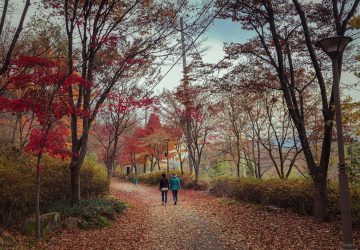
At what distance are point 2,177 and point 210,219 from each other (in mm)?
7155

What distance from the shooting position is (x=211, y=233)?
10289 mm

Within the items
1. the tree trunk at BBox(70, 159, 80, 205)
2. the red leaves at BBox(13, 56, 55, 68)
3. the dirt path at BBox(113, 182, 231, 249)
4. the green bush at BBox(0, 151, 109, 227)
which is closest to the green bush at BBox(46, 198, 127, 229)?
the tree trunk at BBox(70, 159, 80, 205)

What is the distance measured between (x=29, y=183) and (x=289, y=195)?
8798mm

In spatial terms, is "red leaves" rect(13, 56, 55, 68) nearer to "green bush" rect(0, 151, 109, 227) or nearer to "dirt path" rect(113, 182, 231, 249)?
"green bush" rect(0, 151, 109, 227)

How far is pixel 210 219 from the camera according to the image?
500 inches

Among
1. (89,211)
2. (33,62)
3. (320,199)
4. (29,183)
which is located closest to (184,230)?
(89,211)

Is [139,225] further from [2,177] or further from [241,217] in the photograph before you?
[2,177]

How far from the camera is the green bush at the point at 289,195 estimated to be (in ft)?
33.8

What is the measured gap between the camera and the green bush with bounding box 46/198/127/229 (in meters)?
11.3

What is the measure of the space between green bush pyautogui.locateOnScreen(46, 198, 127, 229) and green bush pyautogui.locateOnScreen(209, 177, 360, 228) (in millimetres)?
6152

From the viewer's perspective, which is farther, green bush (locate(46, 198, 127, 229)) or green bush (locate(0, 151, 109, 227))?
green bush (locate(46, 198, 127, 229))

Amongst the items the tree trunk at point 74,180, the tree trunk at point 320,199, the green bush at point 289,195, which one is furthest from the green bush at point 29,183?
the tree trunk at point 320,199

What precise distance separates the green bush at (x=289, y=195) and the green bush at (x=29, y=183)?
22.2 ft

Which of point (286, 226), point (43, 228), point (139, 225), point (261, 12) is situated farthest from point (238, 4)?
point (43, 228)
